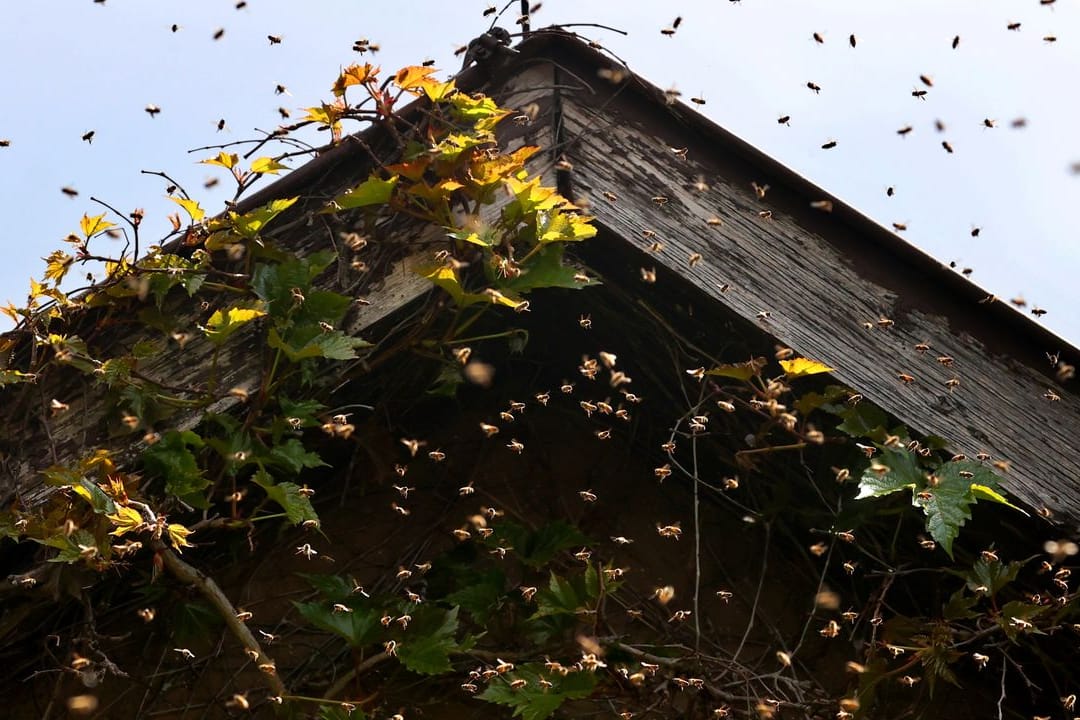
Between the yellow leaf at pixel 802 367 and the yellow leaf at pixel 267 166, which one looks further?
the yellow leaf at pixel 267 166

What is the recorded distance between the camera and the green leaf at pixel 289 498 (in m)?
1.97

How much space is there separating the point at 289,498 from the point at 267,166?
0.68m

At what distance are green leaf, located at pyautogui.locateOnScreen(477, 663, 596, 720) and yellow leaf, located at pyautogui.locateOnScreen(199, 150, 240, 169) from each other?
3.73 feet

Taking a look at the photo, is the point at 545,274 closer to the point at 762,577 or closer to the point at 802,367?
the point at 802,367

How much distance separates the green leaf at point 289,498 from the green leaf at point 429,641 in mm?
307

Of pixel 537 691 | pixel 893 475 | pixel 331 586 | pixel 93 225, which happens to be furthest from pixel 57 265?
pixel 893 475

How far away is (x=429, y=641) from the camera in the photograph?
2082mm

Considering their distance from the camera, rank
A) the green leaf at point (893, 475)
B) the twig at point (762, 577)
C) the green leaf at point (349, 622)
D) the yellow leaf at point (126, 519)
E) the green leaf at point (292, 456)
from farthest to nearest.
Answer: the twig at point (762, 577) < the green leaf at point (349, 622) < the green leaf at point (292, 456) < the green leaf at point (893, 475) < the yellow leaf at point (126, 519)

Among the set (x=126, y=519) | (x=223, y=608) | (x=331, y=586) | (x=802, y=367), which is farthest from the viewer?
(x=331, y=586)

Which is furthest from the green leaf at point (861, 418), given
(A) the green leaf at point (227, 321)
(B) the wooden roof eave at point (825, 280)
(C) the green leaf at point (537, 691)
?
(A) the green leaf at point (227, 321)

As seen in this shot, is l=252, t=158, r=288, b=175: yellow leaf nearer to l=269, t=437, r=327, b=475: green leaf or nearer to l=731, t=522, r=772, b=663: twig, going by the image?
l=269, t=437, r=327, b=475: green leaf

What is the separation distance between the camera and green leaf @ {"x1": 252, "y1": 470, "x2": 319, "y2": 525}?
1.97 metres

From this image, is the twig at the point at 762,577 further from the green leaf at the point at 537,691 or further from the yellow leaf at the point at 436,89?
the yellow leaf at the point at 436,89

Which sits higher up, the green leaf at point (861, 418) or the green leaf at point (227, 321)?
the green leaf at point (227, 321)
